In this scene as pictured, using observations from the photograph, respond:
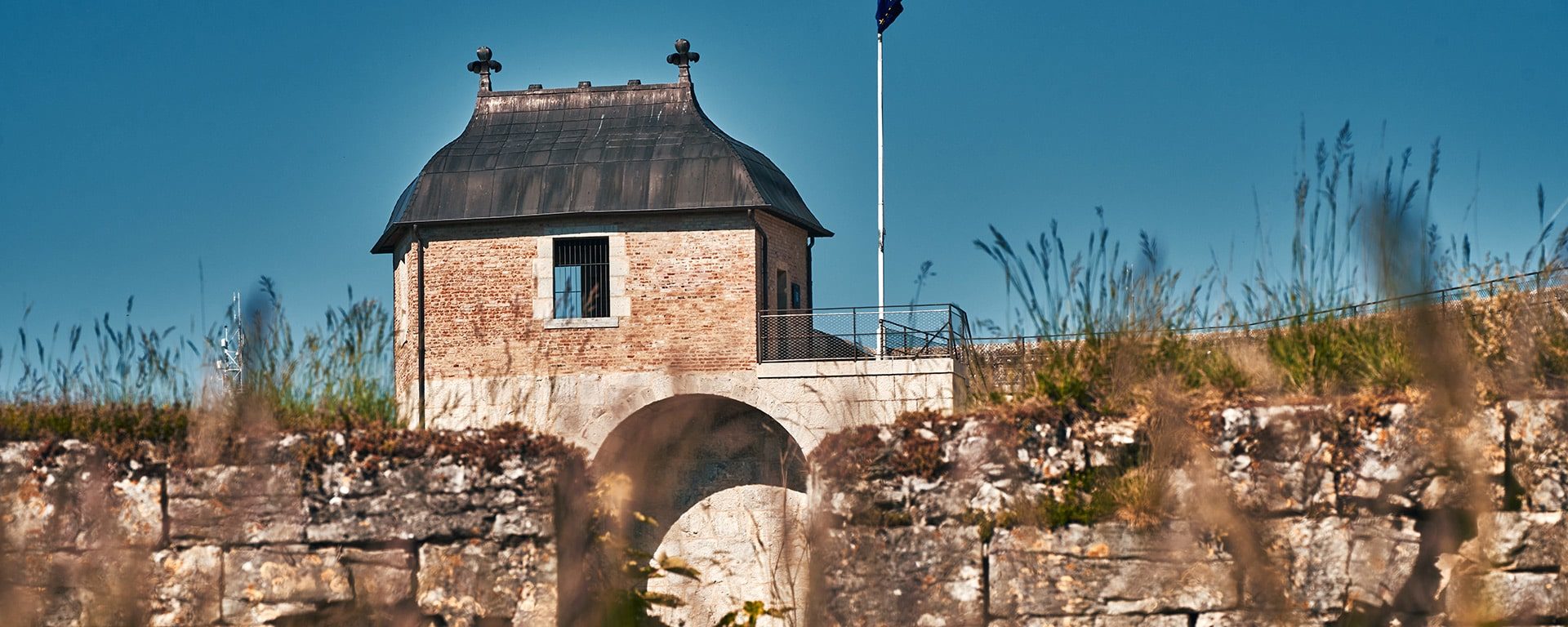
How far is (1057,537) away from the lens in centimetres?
866

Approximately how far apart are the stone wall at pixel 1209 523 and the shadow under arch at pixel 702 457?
11.6 meters

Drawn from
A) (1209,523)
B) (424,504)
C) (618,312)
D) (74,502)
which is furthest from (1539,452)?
(618,312)

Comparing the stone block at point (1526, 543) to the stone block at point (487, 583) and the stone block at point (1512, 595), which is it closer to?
the stone block at point (1512, 595)

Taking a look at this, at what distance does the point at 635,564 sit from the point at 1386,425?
4.96 metres

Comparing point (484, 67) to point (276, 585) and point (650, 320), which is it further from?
point (276, 585)

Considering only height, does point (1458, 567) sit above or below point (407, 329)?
below

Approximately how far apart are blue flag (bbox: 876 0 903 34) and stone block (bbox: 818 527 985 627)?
16289mm

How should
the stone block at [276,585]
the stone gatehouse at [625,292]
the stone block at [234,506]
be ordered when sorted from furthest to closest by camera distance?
1. the stone gatehouse at [625,292]
2. the stone block at [234,506]
3. the stone block at [276,585]

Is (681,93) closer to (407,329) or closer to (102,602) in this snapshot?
(407,329)

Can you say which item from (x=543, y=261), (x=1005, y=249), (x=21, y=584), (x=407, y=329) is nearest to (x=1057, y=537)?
(x=1005, y=249)

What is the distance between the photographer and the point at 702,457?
21.1 meters

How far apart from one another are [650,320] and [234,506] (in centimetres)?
1162

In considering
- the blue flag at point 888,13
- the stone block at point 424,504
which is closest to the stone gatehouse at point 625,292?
the blue flag at point 888,13

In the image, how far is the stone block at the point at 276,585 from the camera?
30.1 feet
